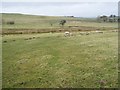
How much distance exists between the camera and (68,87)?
61.9 feet

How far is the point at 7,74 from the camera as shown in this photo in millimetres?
23578

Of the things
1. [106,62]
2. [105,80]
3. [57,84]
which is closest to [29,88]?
[57,84]

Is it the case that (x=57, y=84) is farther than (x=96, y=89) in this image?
Yes

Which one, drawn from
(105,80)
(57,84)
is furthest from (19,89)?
(105,80)

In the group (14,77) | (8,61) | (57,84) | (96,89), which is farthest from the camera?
(8,61)

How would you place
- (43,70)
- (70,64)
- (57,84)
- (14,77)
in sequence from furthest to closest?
(70,64) < (43,70) < (14,77) < (57,84)

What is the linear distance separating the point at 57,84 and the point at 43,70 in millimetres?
4669

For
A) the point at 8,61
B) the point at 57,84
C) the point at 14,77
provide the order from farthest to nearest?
1. the point at 8,61
2. the point at 14,77
3. the point at 57,84

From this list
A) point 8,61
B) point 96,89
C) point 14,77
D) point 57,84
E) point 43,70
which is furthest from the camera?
point 8,61

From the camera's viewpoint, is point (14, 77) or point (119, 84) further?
point (14, 77)

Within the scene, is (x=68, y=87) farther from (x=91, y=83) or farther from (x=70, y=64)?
(x=70, y=64)

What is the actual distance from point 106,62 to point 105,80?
558 cm

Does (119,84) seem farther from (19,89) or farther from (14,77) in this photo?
(14,77)

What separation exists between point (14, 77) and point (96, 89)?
314 inches
